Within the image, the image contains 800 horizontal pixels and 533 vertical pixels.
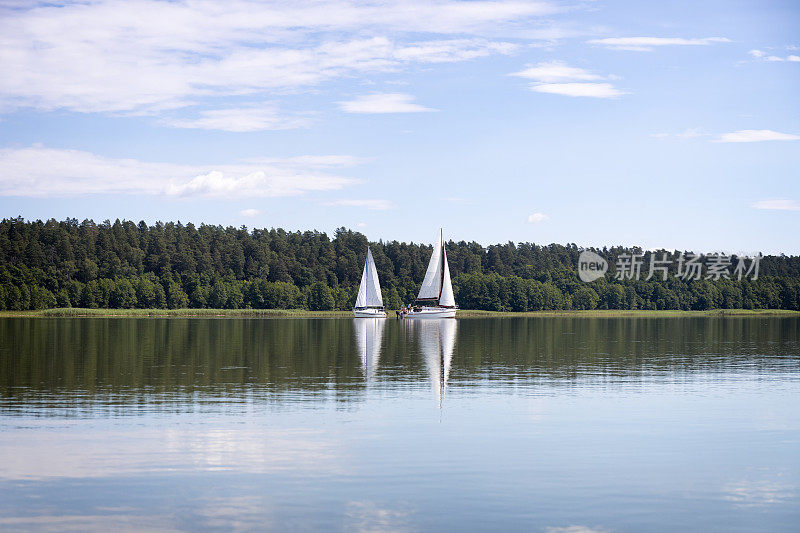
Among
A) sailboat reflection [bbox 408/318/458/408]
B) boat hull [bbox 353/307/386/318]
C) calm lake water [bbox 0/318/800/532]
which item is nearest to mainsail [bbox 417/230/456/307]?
boat hull [bbox 353/307/386/318]

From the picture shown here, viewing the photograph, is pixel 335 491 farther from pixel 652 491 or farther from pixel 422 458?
pixel 652 491

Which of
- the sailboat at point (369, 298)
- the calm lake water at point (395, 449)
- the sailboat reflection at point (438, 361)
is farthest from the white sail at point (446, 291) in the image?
the calm lake water at point (395, 449)

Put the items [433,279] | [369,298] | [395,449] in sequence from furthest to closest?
[369,298] → [433,279] → [395,449]

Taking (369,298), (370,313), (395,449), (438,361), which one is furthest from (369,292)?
(395,449)

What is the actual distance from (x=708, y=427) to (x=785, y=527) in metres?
12.4

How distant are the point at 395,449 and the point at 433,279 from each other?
147m

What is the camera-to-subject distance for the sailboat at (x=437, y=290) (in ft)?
568

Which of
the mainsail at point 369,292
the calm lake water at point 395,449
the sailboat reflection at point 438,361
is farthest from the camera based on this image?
the mainsail at point 369,292

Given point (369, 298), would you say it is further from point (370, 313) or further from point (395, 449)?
point (395, 449)

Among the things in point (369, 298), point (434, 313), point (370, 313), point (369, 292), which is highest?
point (369, 292)

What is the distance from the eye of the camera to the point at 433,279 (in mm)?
172875

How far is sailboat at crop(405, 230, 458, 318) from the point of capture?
568ft

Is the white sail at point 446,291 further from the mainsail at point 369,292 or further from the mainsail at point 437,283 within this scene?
Result: the mainsail at point 369,292

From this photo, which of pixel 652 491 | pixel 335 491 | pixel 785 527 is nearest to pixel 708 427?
pixel 652 491
